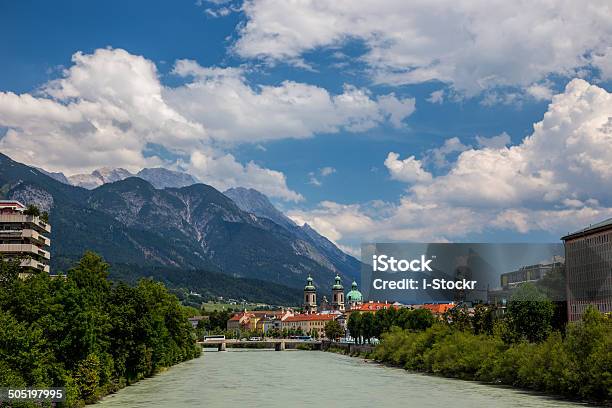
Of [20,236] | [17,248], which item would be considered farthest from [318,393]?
[20,236]

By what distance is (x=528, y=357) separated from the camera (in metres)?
91.4

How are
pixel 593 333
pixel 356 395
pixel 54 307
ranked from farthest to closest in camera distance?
pixel 356 395, pixel 593 333, pixel 54 307

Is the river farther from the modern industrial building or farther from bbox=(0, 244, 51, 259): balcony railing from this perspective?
the modern industrial building

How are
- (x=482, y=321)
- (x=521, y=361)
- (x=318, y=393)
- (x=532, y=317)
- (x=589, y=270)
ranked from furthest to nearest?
(x=589, y=270) < (x=532, y=317) < (x=482, y=321) < (x=521, y=361) < (x=318, y=393)

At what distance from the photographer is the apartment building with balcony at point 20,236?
112m

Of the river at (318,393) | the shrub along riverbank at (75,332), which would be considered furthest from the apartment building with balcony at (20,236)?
the river at (318,393)

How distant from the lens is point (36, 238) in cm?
11662

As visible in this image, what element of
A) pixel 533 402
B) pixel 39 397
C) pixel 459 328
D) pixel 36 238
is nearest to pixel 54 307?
pixel 39 397

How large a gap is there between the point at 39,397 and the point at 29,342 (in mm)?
3650

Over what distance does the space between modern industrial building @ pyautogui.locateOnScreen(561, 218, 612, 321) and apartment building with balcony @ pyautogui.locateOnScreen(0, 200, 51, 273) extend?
104838 mm

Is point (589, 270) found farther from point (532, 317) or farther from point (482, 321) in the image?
point (482, 321)

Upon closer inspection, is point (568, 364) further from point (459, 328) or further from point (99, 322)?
point (459, 328)

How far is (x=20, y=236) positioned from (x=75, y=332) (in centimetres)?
5653

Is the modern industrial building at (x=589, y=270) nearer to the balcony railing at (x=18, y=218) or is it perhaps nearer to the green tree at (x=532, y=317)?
the green tree at (x=532, y=317)
